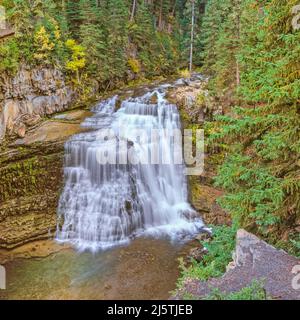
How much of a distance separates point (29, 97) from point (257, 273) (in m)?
13.5

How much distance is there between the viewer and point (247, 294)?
4.73m

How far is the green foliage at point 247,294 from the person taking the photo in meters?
4.71

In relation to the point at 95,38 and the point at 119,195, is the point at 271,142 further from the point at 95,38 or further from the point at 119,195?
Result: the point at 95,38

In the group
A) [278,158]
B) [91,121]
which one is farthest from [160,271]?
[91,121]

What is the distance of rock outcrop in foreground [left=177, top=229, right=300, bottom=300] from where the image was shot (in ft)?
16.6

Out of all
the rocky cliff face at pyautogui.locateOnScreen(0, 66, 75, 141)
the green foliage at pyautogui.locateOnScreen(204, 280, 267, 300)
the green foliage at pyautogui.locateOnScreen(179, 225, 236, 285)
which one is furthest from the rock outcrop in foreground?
the rocky cliff face at pyautogui.locateOnScreen(0, 66, 75, 141)

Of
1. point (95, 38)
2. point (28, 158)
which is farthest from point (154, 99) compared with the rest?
point (28, 158)

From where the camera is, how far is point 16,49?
47.9ft

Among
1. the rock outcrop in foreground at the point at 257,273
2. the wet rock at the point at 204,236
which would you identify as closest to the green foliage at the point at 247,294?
the rock outcrop in foreground at the point at 257,273

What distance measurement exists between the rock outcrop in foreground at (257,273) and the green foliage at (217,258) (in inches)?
16.1

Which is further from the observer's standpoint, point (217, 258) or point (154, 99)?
point (154, 99)

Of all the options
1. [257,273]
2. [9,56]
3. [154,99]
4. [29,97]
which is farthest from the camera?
[154,99]

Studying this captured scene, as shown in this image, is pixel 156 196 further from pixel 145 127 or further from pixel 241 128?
Result: pixel 241 128
